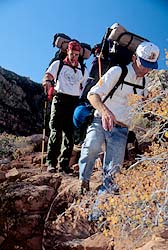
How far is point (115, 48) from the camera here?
608 cm

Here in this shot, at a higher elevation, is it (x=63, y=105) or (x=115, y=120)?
(x=63, y=105)

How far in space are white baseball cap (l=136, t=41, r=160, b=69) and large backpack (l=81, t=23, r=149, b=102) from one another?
126 cm

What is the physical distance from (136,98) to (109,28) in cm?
270

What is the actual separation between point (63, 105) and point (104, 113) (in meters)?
2.41

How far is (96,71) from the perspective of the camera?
6.70 meters

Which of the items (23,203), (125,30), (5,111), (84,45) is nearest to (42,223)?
(23,203)

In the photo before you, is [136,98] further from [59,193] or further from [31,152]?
[31,152]

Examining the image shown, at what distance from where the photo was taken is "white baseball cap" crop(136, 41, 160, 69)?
436 cm

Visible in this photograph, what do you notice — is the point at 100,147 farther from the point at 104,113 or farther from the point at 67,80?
the point at 67,80

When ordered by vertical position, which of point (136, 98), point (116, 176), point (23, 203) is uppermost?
point (136, 98)

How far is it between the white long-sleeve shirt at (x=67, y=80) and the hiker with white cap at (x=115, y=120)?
75.3 inches

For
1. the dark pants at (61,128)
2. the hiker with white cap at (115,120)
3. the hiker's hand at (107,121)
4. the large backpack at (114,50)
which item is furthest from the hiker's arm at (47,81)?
the hiker's hand at (107,121)

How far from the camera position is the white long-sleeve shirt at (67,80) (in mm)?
6319

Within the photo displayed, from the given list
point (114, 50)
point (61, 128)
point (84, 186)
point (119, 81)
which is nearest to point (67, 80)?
point (61, 128)
